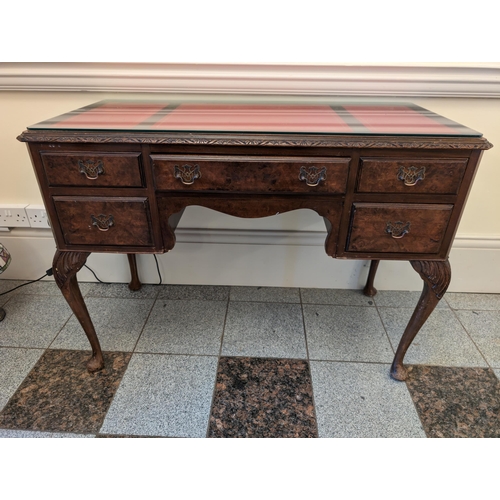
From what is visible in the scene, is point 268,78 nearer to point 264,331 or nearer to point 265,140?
point 265,140

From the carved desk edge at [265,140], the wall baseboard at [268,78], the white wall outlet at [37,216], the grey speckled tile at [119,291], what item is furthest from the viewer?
the grey speckled tile at [119,291]

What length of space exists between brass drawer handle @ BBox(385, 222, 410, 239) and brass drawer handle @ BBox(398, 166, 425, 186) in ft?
0.36

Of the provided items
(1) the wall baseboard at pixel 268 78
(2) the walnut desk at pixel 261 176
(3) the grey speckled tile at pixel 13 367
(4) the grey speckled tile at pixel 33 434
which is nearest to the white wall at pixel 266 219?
(1) the wall baseboard at pixel 268 78

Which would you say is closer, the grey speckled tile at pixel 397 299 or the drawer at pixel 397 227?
the drawer at pixel 397 227

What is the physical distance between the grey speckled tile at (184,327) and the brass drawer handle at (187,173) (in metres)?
Answer: 0.68

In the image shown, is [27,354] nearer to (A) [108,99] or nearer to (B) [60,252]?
(B) [60,252]

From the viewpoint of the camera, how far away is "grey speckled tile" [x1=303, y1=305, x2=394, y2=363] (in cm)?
130

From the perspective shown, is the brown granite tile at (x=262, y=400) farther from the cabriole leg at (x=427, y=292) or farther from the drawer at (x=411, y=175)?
the drawer at (x=411, y=175)

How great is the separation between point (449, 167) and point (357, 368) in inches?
29.0

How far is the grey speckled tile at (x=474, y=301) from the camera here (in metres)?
1.55

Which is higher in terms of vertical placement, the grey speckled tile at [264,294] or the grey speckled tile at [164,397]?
the grey speckled tile at [164,397]

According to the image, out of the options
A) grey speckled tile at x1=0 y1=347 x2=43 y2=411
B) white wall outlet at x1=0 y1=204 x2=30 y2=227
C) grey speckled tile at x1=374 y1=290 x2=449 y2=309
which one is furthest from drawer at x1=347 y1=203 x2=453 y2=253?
white wall outlet at x1=0 y1=204 x2=30 y2=227

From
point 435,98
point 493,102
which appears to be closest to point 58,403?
point 435,98

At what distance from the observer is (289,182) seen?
2.95 ft
